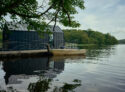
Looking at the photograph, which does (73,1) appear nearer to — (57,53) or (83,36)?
(57,53)

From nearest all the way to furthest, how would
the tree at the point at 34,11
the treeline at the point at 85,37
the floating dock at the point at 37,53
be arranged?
the tree at the point at 34,11, the floating dock at the point at 37,53, the treeline at the point at 85,37

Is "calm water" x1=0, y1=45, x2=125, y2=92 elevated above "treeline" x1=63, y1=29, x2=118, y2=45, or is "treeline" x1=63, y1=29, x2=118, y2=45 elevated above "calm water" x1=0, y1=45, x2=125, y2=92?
"treeline" x1=63, y1=29, x2=118, y2=45

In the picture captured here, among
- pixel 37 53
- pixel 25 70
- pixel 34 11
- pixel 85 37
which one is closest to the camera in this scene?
pixel 34 11

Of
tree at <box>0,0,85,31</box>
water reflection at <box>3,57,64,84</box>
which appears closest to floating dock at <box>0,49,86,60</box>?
water reflection at <box>3,57,64,84</box>

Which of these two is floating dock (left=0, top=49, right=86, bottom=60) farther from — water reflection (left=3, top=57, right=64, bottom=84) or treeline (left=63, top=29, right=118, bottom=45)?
treeline (left=63, top=29, right=118, bottom=45)

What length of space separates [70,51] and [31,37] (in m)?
7.74

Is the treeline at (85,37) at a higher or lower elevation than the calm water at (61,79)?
higher

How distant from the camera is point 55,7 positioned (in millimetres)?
9117

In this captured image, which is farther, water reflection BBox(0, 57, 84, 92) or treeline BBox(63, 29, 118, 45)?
treeline BBox(63, 29, 118, 45)

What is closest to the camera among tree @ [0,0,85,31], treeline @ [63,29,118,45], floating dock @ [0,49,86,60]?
tree @ [0,0,85,31]

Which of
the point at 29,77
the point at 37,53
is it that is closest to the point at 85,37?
the point at 37,53

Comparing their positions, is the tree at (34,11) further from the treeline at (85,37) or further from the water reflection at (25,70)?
the treeline at (85,37)

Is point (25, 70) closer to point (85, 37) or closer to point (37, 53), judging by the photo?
point (37, 53)

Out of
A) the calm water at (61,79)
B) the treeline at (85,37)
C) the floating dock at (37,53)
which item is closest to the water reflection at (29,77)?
the calm water at (61,79)
